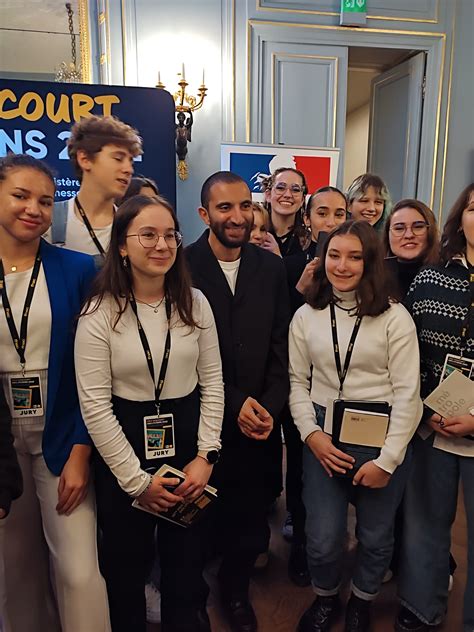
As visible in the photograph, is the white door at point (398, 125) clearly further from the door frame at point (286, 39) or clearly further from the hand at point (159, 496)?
the hand at point (159, 496)

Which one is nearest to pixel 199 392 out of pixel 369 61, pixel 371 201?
pixel 371 201

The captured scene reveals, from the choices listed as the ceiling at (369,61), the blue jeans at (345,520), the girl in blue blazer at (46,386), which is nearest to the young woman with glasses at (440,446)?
the blue jeans at (345,520)

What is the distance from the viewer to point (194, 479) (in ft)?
4.68

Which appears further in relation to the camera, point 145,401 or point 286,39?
point 286,39

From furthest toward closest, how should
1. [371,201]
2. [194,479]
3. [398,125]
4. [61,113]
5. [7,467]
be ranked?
[398,125] < [61,113] < [371,201] < [194,479] < [7,467]

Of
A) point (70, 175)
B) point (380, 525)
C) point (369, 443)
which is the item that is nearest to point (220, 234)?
point (369, 443)

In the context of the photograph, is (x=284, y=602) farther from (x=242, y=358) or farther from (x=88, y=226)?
(x=88, y=226)

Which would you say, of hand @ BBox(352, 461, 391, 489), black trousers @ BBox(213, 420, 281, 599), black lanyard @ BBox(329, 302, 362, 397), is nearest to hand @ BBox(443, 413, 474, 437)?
hand @ BBox(352, 461, 391, 489)

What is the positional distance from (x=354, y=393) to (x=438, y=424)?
273mm

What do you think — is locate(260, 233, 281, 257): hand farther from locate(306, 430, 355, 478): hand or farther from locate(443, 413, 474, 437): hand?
locate(443, 413, 474, 437): hand

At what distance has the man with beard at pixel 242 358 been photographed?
1.66 meters

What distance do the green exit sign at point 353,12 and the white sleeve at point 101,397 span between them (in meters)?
3.81

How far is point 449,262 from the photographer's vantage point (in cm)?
156

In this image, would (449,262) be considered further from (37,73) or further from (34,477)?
(37,73)
